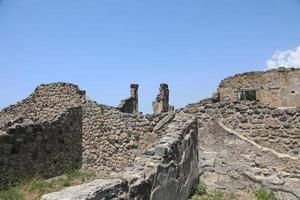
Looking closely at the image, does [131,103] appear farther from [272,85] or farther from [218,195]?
[218,195]

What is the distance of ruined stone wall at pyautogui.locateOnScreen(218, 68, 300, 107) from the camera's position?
17.5m

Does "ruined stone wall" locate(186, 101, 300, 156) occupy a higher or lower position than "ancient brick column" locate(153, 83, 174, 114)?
lower

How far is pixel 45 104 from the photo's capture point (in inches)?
524

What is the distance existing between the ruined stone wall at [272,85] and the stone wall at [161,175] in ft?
36.3

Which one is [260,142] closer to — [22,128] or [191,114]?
[191,114]

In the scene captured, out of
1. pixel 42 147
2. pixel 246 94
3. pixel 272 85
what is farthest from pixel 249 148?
pixel 246 94

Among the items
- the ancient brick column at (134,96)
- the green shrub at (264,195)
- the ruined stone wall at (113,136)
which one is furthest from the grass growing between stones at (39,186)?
the ancient brick column at (134,96)

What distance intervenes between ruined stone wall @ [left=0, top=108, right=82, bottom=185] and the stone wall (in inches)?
144

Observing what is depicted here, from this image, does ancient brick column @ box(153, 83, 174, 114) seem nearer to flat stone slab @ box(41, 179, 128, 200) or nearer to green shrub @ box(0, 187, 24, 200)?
green shrub @ box(0, 187, 24, 200)

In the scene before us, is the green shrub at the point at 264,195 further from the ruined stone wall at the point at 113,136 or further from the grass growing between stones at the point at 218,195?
the ruined stone wall at the point at 113,136

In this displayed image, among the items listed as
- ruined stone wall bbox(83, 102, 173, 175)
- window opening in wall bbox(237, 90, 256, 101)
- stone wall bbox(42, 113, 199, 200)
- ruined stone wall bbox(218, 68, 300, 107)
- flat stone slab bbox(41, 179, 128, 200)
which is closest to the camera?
flat stone slab bbox(41, 179, 128, 200)

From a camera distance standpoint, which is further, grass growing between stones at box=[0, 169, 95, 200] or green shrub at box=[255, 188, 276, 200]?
grass growing between stones at box=[0, 169, 95, 200]

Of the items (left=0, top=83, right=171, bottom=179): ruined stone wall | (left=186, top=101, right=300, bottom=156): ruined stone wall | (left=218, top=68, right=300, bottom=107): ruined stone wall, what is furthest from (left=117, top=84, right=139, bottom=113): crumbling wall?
(left=186, top=101, right=300, bottom=156): ruined stone wall

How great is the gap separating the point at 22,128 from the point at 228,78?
1224cm
